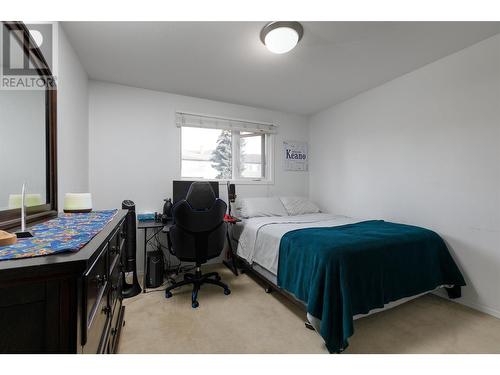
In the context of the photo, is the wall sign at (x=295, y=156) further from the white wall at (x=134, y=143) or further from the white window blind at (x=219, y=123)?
the white wall at (x=134, y=143)

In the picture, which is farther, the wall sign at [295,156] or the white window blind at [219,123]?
the wall sign at [295,156]

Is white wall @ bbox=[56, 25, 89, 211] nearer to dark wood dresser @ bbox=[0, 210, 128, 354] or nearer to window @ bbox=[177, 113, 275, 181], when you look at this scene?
window @ bbox=[177, 113, 275, 181]

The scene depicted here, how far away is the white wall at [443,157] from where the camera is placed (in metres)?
2.00

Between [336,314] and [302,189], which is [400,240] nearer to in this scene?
[336,314]

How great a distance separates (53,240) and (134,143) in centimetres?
235

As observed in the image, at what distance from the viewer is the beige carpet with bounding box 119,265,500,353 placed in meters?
1.57

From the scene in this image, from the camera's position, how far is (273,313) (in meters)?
2.02

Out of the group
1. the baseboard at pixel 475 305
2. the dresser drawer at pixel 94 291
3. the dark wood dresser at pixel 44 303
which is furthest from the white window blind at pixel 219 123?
the baseboard at pixel 475 305

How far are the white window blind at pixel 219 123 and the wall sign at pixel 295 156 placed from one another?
0.39 metres

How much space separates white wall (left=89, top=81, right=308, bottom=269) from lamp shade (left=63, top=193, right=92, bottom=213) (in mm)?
1341

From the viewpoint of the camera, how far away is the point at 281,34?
1799mm

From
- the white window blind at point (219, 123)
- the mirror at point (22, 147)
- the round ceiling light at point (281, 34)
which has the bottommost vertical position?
the mirror at point (22, 147)

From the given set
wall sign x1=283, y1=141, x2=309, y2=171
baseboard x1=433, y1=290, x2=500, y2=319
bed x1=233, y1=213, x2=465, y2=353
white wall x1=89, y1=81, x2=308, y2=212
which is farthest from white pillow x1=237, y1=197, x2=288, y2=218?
baseboard x1=433, y1=290, x2=500, y2=319

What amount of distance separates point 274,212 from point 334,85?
6.05 ft
